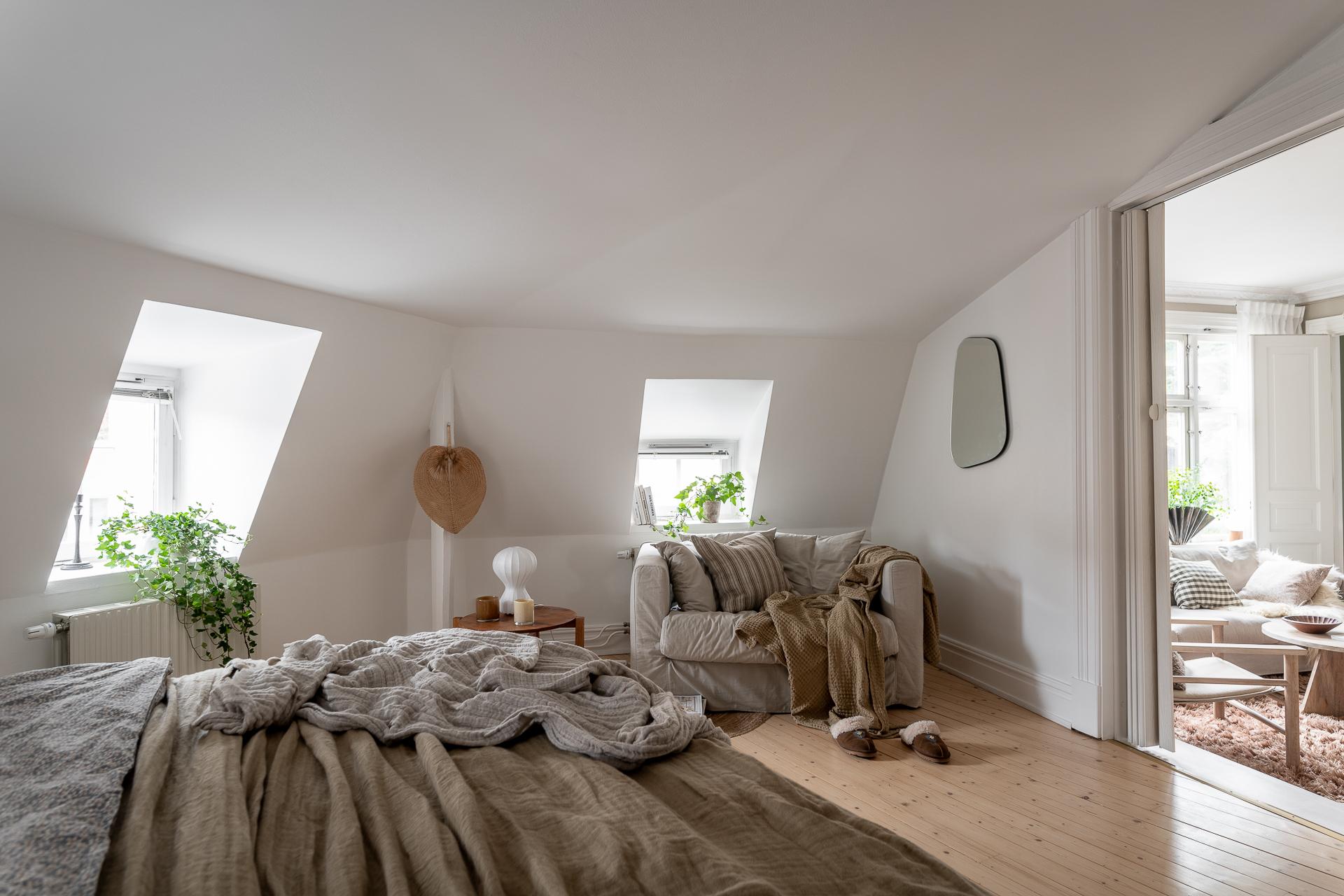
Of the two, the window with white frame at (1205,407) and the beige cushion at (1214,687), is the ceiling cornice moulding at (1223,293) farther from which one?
the beige cushion at (1214,687)

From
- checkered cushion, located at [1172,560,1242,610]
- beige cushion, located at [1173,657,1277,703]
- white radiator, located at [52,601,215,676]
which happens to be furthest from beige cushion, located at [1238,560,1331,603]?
white radiator, located at [52,601,215,676]

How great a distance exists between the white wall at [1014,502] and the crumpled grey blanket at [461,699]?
2.29m

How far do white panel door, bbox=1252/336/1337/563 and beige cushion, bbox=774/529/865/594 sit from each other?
9.21 ft

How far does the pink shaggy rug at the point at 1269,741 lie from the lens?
3125 millimetres

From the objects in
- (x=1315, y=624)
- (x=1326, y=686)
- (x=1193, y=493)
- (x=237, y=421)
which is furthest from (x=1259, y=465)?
(x=237, y=421)

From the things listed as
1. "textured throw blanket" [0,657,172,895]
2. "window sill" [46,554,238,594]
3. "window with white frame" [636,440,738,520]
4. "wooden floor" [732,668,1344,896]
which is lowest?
"wooden floor" [732,668,1344,896]

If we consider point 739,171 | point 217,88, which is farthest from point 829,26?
point 217,88

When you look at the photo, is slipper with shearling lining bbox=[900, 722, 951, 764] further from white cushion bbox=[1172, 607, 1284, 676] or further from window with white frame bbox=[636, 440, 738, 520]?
window with white frame bbox=[636, 440, 738, 520]

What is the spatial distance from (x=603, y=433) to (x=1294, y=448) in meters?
4.34

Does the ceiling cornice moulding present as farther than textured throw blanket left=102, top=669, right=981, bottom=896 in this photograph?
→ Yes

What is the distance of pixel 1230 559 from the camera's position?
470 cm

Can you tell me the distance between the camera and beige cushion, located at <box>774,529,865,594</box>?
4414 mm

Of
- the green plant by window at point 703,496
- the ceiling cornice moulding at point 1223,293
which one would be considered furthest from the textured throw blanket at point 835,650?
the ceiling cornice moulding at point 1223,293

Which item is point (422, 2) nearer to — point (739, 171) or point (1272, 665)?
point (739, 171)
